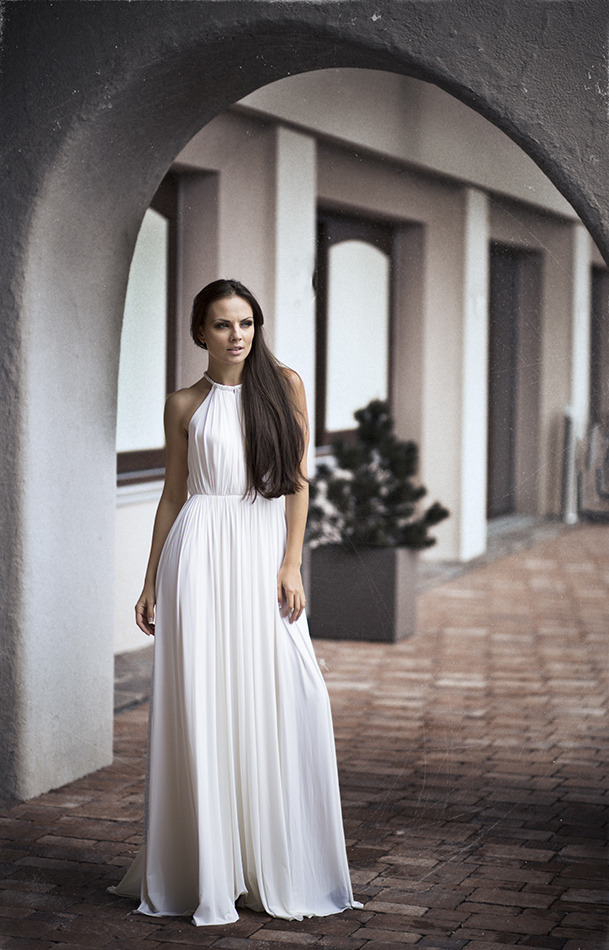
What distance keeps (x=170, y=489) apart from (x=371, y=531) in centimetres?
403

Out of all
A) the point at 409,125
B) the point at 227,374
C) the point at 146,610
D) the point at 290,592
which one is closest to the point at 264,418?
the point at 227,374

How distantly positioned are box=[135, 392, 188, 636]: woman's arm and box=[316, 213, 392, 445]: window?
3.61 meters

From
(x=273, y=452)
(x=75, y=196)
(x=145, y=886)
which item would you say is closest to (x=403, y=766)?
(x=145, y=886)

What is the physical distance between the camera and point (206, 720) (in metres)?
3.46

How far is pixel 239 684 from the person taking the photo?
3.48 metres

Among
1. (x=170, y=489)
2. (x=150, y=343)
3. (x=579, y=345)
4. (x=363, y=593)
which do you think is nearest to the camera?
(x=170, y=489)

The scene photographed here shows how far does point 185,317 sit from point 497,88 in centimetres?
374

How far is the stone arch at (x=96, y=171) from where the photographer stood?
3.64 m

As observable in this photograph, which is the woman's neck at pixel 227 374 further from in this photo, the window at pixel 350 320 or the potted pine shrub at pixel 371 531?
the window at pixel 350 320

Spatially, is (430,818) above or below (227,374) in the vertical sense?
below

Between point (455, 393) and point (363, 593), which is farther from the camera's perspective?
point (455, 393)

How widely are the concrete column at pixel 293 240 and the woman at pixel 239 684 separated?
406cm

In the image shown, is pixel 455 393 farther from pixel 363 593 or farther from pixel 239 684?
pixel 239 684

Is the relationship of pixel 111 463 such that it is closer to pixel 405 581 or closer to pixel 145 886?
pixel 145 886
